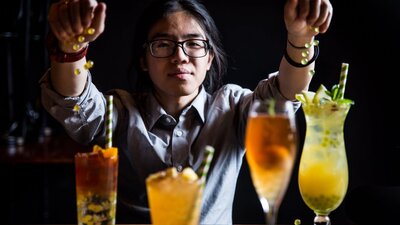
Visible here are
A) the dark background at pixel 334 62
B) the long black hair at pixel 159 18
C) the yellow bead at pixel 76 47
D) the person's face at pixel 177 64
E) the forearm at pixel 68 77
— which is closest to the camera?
the yellow bead at pixel 76 47

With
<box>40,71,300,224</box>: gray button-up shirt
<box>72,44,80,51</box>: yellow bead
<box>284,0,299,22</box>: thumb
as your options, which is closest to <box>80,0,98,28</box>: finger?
<box>72,44,80,51</box>: yellow bead

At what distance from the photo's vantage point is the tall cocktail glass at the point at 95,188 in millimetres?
1118

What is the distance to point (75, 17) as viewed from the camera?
1246 mm

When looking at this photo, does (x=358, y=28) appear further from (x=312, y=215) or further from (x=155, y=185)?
(x=155, y=185)

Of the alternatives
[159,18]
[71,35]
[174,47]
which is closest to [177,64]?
[174,47]

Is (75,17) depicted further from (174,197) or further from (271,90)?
(271,90)

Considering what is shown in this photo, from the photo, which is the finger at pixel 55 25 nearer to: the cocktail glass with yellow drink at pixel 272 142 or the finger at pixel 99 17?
the finger at pixel 99 17

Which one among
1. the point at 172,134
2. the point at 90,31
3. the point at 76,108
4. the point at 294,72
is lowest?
the point at 172,134

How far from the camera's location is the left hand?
134 cm

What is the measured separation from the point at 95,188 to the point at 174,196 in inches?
8.1

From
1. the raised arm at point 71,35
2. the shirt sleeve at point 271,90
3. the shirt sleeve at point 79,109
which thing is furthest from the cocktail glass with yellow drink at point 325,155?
the shirt sleeve at point 79,109

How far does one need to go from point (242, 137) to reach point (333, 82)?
954mm

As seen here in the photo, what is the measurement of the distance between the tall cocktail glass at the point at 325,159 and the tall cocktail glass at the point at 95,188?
417mm

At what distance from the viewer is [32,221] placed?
302 centimetres
